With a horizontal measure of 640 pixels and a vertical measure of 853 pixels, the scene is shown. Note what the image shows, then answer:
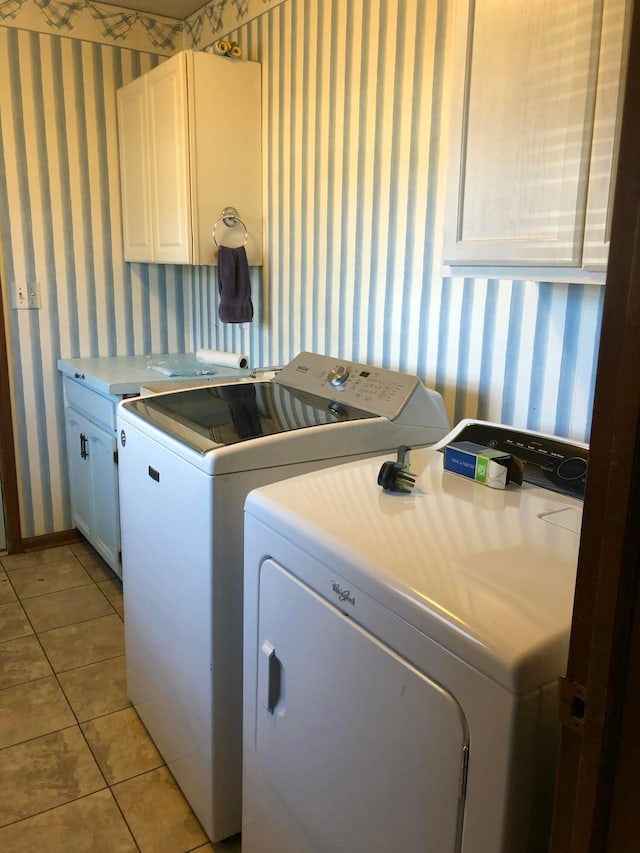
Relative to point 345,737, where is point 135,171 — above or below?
above

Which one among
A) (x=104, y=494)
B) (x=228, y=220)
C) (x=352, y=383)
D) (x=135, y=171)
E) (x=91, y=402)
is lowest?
(x=104, y=494)

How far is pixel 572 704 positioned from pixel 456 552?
48 cm

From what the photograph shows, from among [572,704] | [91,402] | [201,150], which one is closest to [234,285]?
[201,150]

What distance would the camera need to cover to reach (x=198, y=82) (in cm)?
253

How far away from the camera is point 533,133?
1232 mm

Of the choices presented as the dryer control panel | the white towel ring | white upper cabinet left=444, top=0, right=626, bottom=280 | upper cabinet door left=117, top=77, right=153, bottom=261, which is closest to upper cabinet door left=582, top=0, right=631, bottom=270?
white upper cabinet left=444, top=0, right=626, bottom=280

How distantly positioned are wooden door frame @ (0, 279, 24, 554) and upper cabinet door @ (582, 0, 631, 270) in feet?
8.77

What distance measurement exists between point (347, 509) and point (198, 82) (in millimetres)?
1990

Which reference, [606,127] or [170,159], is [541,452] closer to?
[606,127]

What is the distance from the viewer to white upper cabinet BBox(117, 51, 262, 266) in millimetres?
2564

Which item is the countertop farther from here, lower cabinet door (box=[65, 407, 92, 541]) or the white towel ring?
the white towel ring

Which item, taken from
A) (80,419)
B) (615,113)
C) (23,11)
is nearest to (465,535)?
(615,113)

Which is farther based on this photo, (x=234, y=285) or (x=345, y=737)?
(x=234, y=285)

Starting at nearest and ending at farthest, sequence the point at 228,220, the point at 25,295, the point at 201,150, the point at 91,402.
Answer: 1. the point at 201,150
2. the point at 228,220
3. the point at 91,402
4. the point at 25,295
